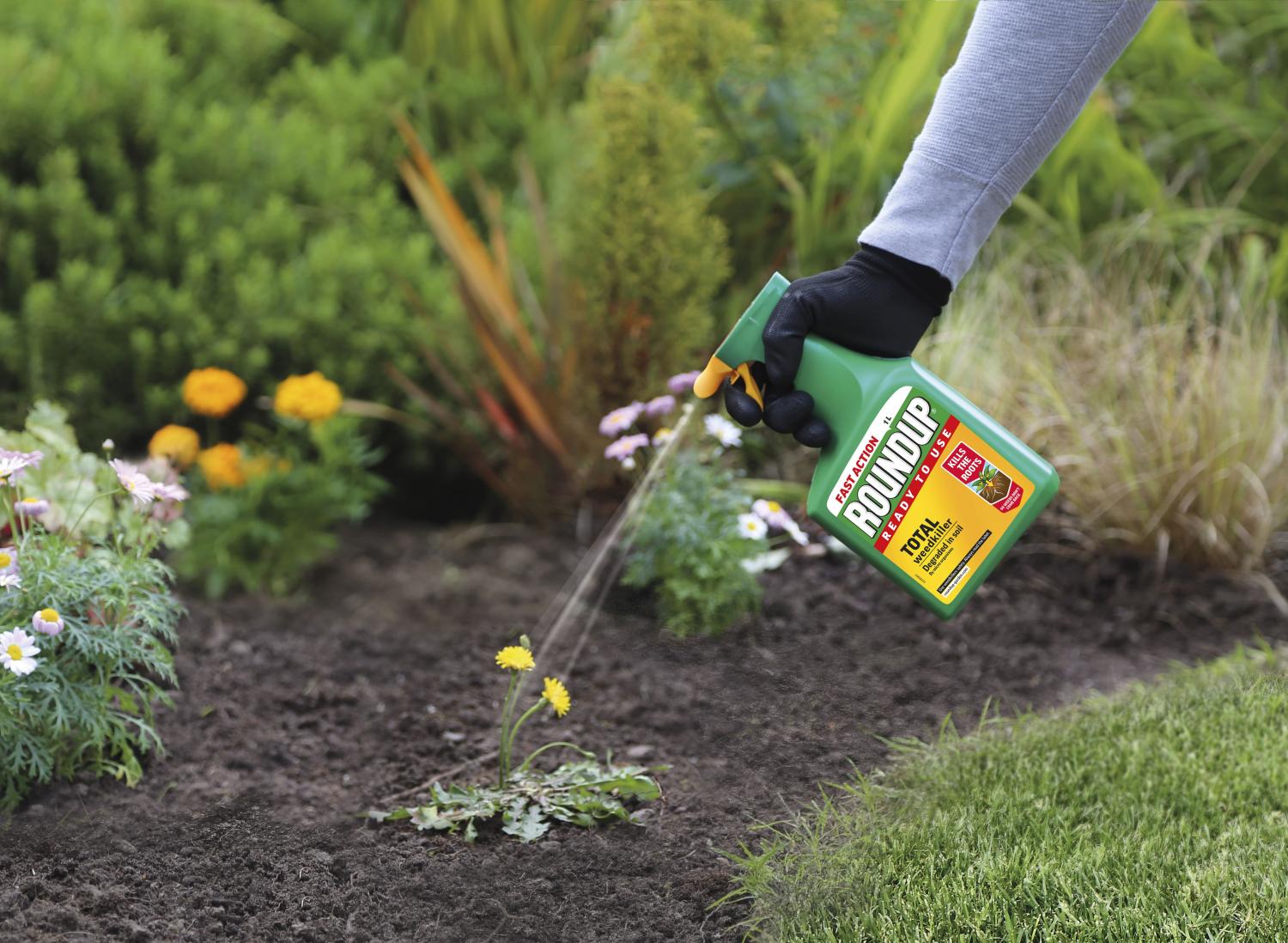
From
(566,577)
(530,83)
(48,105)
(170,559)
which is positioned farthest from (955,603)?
(530,83)

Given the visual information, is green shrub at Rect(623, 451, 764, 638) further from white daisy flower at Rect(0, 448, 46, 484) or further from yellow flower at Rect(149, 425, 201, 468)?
white daisy flower at Rect(0, 448, 46, 484)

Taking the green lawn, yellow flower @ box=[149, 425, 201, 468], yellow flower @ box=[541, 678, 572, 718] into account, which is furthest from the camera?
yellow flower @ box=[149, 425, 201, 468]

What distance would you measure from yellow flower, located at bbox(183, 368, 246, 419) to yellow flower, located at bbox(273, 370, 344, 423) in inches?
4.6

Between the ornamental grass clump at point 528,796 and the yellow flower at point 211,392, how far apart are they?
139cm

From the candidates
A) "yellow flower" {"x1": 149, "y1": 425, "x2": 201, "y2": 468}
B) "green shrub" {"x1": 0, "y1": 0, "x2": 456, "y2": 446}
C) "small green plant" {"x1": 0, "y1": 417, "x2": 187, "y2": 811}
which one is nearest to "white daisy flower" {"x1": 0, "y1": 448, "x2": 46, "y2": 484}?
"small green plant" {"x1": 0, "y1": 417, "x2": 187, "y2": 811}

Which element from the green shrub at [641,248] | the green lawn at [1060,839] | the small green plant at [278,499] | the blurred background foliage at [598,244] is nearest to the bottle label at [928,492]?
the green lawn at [1060,839]

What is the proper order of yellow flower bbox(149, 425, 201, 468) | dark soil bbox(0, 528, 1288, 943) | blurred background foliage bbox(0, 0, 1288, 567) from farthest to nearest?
blurred background foliage bbox(0, 0, 1288, 567) < yellow flower bbox(149, 425, 201, 468) < dark soil bbox(0, 528, 1288, 943)

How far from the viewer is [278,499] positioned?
3.31 metres

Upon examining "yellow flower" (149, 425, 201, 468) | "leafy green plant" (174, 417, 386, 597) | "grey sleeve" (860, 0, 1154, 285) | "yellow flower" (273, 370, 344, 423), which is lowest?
"leafy green plant" (174, 417, 386, 597)

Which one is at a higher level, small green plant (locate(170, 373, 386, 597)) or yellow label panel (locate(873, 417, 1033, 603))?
yellow label panel (locate(873, 417, 1033, 603))

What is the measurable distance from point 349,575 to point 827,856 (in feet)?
6.17

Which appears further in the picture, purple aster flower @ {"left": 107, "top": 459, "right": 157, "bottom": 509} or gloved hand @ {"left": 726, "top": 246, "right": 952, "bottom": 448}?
purple aster flower @ {"left": 107, "top": 459, "right": 157, "bottom": 509}

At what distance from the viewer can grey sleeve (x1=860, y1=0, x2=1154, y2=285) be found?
185cm

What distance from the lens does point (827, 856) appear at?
196cm
